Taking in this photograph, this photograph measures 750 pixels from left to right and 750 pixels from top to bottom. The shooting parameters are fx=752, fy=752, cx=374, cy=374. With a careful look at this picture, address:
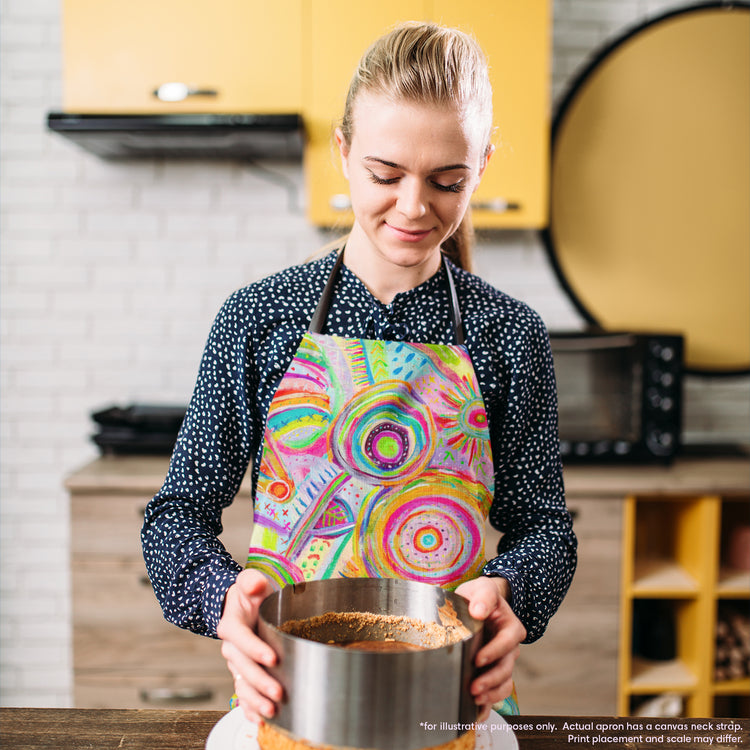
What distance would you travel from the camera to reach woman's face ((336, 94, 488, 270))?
3.12 feet

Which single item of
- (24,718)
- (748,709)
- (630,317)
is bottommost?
(748,709)

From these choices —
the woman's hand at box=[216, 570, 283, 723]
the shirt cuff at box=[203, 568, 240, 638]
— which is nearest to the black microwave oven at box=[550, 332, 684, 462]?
the shirt cuff at box=[203, 568, 240, 638]

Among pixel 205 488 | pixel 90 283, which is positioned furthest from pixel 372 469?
pixel 90 283

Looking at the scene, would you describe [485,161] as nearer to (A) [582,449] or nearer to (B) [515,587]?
(B) [515,587]

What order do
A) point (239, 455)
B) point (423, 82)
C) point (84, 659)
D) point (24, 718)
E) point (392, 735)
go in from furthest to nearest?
point (84, 659)
point (239, 455)
point (423, 82)
point (24, 718)
point (392, 735)

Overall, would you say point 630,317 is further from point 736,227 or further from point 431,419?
point 431,419

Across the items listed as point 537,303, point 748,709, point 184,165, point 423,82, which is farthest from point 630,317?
point 423,82

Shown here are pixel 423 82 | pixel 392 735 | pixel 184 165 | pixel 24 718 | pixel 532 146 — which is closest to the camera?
pixel 392 735

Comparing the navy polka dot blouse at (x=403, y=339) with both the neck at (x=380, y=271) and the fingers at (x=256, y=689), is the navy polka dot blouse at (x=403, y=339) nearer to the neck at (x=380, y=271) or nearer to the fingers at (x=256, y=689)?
the neck at (x=380, y=271)

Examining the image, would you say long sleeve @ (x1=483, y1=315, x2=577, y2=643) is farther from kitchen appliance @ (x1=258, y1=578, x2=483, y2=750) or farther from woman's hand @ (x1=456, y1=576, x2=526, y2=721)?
kitchen appliance @ (x1=258, y1=578, x2=483, y2=750)

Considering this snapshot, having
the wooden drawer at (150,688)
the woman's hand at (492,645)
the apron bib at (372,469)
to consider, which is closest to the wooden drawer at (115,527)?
the wooden drawer at (150,688)

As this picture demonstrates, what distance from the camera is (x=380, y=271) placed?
3.67 ft

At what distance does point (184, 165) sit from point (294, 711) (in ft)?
7.15

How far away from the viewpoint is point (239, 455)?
3.57 ft
